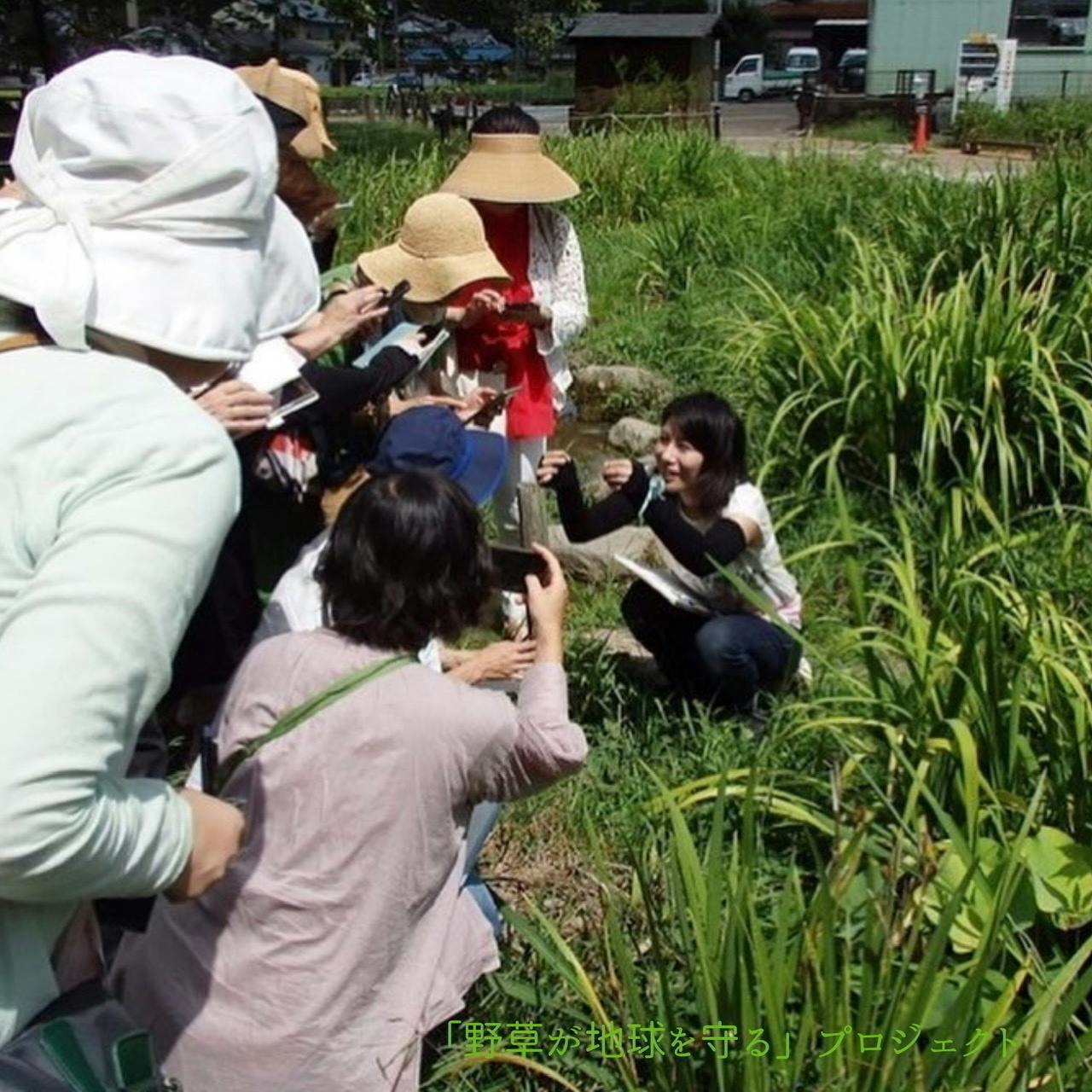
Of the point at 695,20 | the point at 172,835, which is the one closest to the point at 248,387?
the point at 172,835

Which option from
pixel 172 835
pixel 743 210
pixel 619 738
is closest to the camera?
pixel 172 835

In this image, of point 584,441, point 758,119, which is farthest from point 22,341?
point 758,119

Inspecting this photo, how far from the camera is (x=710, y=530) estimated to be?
2.74 meters

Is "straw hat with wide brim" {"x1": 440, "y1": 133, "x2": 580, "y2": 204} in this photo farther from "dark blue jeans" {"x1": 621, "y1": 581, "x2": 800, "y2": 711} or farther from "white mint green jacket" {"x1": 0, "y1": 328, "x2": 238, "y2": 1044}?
"white mint green jacket" {"x1": 0, "y1": 328, "x2": 238, "y2": 1044}

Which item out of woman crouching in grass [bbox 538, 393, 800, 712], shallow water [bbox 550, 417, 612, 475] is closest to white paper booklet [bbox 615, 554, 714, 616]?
woman crouching in grass [bbox 538, 393, 800, 712]

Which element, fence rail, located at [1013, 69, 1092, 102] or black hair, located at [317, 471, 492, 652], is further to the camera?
fence rail, located at [1013, 69, 1092, 102]

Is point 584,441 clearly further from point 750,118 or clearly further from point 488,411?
point 750,118

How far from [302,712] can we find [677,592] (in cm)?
141

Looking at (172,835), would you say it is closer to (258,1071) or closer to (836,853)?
(258,1071)

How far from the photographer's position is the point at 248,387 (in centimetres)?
169

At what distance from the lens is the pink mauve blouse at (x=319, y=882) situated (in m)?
1.59

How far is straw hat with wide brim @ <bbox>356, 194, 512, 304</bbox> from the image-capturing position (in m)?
2.93

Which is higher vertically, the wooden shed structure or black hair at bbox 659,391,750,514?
A: the wooden shed structure

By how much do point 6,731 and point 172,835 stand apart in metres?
0.20
